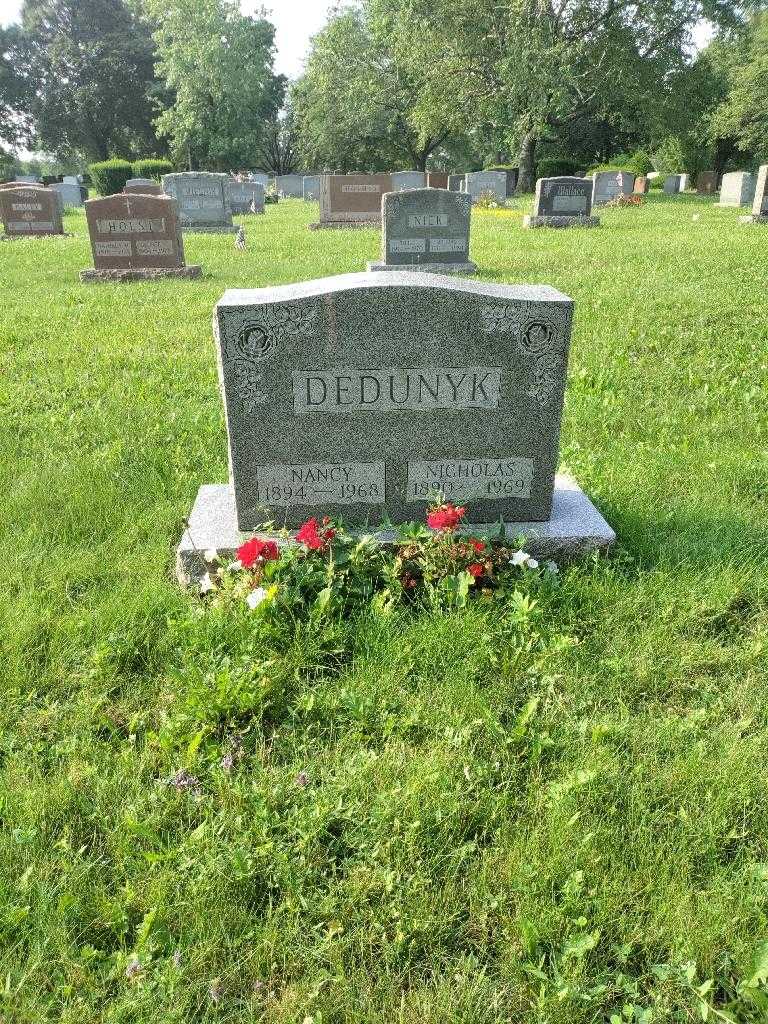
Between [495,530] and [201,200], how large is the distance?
750 inches

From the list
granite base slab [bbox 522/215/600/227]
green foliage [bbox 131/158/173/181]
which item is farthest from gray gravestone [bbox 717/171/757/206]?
green foliage [bbox 131/158/173/181]

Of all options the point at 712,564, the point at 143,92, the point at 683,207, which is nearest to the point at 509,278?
the point at 712,564

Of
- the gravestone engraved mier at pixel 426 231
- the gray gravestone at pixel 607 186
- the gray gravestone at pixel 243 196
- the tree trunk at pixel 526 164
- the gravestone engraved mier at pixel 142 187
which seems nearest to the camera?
the gravestone engraved mier at pixel 426 231

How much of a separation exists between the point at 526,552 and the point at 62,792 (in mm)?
2063

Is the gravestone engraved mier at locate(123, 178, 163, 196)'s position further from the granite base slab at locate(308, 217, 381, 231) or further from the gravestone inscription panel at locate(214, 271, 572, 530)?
the gravestone inscription panel at locate(214, 271, 572, 530)

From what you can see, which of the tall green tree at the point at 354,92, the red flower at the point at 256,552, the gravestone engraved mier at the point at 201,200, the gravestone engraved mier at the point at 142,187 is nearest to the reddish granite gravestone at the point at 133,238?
the gravestone engraved mier at the point at 201,200

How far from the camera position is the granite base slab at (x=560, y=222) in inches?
719

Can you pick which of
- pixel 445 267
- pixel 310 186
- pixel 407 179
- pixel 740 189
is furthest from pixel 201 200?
pixel 310 186

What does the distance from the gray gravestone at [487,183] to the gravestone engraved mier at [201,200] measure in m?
11.1

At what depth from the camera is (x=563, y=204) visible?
18.5m

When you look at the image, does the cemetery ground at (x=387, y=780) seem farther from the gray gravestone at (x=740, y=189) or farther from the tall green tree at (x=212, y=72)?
the tall green tree at (x=212, y=72)

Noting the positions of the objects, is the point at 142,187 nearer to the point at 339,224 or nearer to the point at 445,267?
the point at 339,224

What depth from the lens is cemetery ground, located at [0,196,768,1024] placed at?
1.74 metres

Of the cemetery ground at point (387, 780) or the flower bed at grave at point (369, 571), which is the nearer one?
the cemetery ground at point (387, 780)
